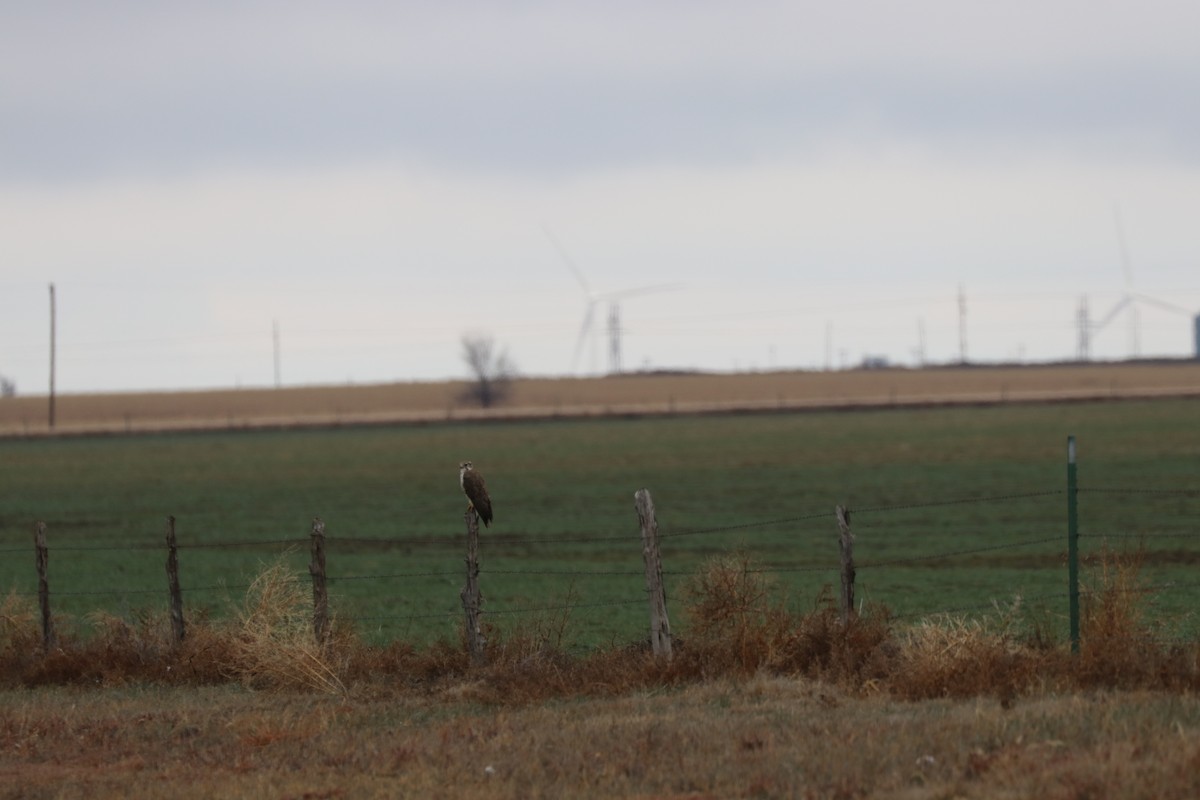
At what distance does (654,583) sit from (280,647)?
11.7 feet

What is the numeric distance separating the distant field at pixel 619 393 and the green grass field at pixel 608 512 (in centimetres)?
5297

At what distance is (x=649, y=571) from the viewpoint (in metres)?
14.1

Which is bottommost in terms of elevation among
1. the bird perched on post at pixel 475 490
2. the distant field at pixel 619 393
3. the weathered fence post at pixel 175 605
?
the weathered fence post at pixel 175 605

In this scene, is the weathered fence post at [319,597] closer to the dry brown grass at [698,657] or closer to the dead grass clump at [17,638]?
the dry brown grass at [698,657]

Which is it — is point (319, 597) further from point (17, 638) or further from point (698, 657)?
point (17, 638)

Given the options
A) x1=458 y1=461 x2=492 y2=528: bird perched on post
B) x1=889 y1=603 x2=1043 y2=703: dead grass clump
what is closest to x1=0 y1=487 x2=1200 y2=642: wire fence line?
x1=458 y1=461 x2=492 y2=528: bird perched on post

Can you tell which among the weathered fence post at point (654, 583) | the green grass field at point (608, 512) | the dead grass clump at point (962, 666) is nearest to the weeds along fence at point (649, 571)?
Result: the weathered fence post at point (654, 583)

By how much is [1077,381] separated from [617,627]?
461 ft

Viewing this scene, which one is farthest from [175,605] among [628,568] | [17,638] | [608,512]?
[608,512]

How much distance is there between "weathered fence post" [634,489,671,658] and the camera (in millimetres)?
13875

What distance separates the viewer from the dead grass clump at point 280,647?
562 inches

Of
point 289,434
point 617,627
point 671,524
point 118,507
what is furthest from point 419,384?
point 617,627

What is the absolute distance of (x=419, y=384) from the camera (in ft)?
586

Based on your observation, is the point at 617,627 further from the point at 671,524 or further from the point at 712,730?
the point at 671,524
